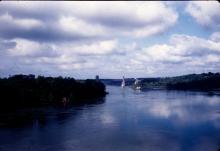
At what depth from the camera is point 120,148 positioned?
1611cm

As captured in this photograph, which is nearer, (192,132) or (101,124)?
(192,132)

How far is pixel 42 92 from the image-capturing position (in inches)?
1636

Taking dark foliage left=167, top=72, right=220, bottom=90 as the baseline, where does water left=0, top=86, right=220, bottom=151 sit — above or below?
below

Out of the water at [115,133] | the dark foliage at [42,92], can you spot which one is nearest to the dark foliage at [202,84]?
the dark foliage at [42,92]

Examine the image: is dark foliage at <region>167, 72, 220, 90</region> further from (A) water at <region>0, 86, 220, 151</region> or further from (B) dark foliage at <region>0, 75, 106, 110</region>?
(A) water at <region>0, 86, 220, 151</region>

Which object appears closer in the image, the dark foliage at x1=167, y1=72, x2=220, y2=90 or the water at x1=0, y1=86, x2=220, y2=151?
the water at x1=0, y1=86, x2=220, y2=151

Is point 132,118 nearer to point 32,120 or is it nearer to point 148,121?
point 148,121

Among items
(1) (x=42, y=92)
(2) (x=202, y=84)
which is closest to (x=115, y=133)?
(1) (x=42, y=92)

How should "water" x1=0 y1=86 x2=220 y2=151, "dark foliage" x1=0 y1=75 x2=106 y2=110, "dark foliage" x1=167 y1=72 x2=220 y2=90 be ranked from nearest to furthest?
"water" x1=0 y1=86 x2=220 y2=151 < "dark foliage" x1=0 y1=75 x2=106 y2=110 < "dark foliage" x1=167 y1=72 x2=220 y2=90

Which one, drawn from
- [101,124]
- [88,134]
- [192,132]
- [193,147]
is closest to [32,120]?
[101,124]

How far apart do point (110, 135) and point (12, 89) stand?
2024 centimetres

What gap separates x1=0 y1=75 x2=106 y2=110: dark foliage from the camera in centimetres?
3569

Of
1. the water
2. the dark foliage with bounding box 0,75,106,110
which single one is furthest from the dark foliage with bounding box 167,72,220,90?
the water

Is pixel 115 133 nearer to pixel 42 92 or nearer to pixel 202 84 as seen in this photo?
pixel 42 92
